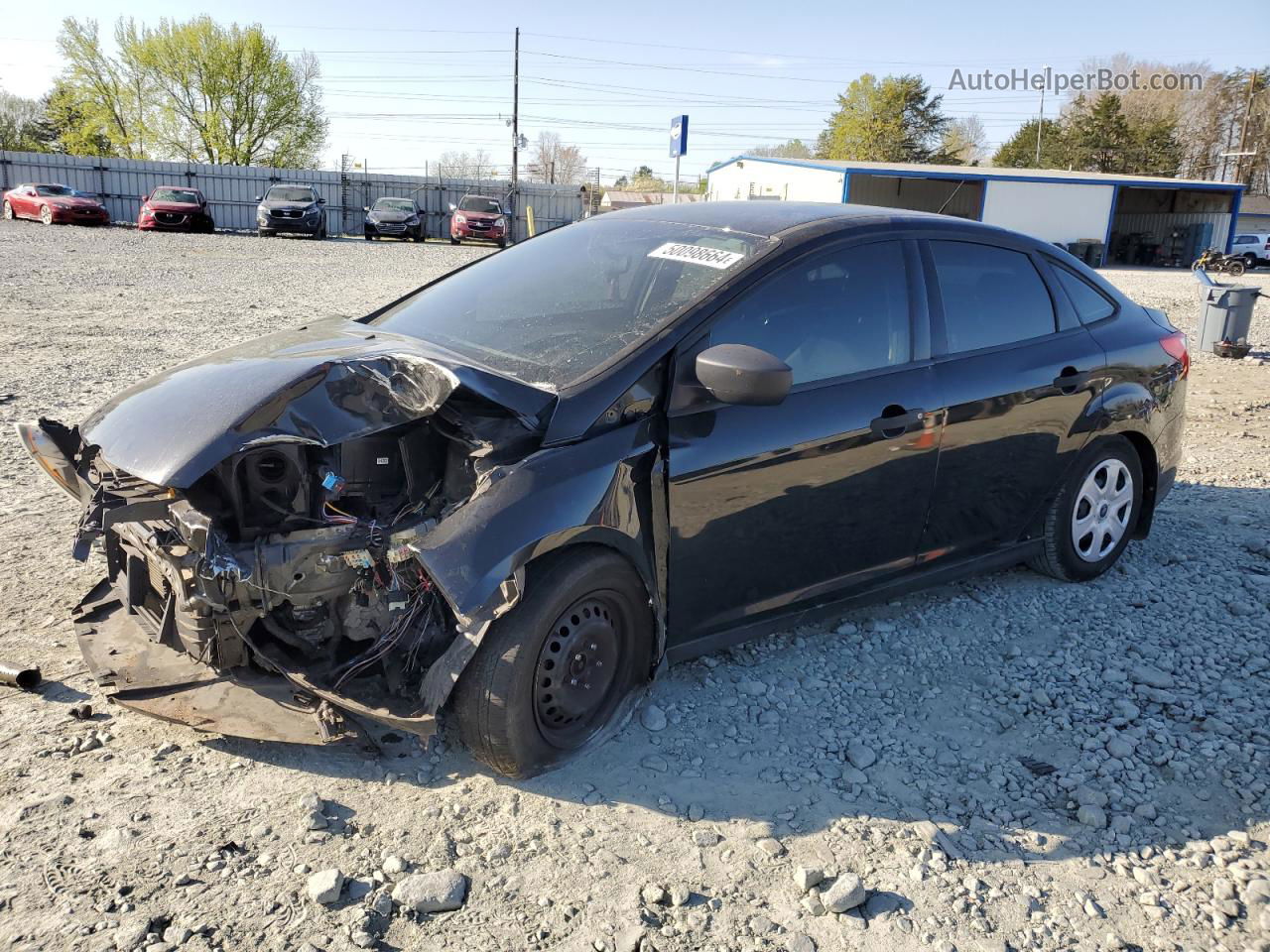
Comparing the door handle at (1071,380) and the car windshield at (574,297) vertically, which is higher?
the car windshield at (574,297)

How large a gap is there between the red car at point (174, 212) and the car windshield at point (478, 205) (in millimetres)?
7800

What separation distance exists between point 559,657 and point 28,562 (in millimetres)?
2894

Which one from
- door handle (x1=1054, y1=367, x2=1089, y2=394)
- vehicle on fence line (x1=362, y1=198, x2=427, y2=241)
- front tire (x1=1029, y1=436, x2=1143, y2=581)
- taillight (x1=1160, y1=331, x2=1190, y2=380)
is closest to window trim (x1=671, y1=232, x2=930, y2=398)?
door handle (x1=1054, y1=367, x2=1089, y2=394)

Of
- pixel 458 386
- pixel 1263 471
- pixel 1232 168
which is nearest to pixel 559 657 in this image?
pixel 458 386

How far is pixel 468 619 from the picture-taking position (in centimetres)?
281

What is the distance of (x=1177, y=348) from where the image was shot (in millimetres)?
5074

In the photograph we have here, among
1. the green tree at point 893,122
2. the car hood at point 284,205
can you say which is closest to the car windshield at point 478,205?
the car hood at point 284,205

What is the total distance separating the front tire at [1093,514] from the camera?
15.2 feet

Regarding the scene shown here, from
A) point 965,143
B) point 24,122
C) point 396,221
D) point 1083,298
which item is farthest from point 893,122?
point 1083,298

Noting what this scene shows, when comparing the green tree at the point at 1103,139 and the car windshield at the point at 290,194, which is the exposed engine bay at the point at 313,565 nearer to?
the car windshield at the point at 290,194

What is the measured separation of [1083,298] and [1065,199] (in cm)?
4071

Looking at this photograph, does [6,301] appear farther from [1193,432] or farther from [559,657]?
[1193,432]

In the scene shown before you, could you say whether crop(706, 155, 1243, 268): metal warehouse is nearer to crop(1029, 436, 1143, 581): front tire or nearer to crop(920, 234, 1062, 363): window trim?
crop(1029, 436, 1143, 581): front tire

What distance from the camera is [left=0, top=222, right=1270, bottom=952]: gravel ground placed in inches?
100.0
